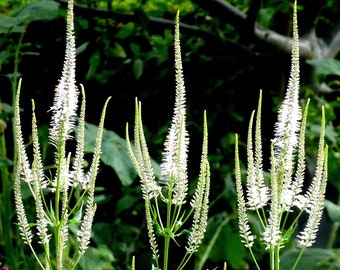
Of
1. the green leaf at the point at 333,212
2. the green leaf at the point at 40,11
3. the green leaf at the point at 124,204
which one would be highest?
the green leaf at the point at 40,11

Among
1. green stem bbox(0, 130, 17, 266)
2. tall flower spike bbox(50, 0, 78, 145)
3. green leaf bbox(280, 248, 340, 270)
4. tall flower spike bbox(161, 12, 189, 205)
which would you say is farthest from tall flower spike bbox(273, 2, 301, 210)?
green stem bbox(0, 130, 17, 266)

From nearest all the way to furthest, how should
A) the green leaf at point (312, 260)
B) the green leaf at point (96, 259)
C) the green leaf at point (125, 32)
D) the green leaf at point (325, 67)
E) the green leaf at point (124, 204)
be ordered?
the green leaf at point (312, 260) → the green leaf at point (96, 259) → the green leaf at point (325, 67) → the green leaf at point (124, 204) → the green leaf at point (125, 32)

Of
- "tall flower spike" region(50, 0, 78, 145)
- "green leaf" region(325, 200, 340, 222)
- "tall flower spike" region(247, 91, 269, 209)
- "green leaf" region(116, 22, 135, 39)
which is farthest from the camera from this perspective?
"green leaf" region(116, 22, 135, 39)

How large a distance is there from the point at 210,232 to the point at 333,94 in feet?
3.87

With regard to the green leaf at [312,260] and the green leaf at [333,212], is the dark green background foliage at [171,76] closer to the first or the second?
the green leaf at [333,212]

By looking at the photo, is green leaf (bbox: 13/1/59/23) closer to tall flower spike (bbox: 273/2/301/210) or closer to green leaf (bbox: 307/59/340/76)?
green leaf (bbox: 307/59/340/76)

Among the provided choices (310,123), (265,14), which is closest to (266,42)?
(265,14)

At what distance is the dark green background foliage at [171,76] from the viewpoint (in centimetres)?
463

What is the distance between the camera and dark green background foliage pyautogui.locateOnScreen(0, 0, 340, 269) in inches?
182

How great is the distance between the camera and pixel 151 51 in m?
5.02

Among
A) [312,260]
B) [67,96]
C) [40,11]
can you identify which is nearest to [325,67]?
[312,260]

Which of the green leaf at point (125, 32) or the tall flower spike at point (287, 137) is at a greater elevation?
the tall flower spike at point (287, 137)

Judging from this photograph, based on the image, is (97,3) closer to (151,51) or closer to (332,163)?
(151,51)

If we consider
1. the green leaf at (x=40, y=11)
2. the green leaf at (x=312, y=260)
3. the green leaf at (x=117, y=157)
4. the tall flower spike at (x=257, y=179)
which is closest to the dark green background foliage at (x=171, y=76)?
the green leaf at (x=40, y=11)
